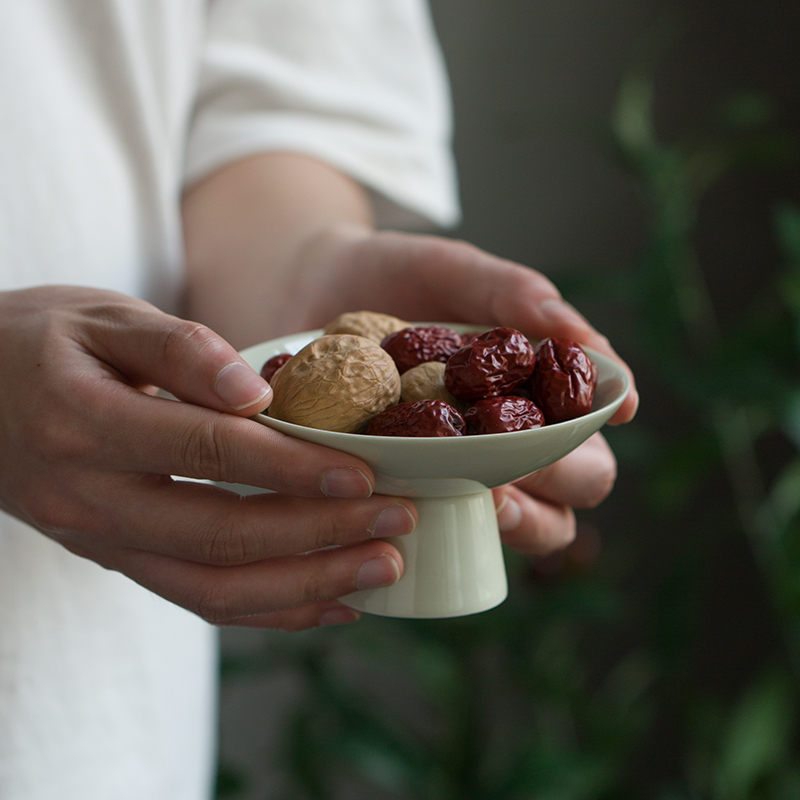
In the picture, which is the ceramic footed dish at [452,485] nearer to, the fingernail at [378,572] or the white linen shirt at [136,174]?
the fingernail at [378,572]

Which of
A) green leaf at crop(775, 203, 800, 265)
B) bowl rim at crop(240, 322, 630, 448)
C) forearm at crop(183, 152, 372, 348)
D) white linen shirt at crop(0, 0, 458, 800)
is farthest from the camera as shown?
green leaf at crop(775, 203, 800, 265)

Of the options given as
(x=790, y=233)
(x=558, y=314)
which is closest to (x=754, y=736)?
(x=790, y=233)

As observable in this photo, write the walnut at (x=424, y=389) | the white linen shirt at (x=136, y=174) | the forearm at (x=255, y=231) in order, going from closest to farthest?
the walnut at (x=424, y=389) → the white linen shirt at (x=136, y=174) → the forearm at (x=255, y=231)

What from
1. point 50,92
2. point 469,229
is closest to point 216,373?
point 50,92

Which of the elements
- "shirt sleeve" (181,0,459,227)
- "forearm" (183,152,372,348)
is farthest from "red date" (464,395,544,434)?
"shirt sleeve" (181,0,459,227)

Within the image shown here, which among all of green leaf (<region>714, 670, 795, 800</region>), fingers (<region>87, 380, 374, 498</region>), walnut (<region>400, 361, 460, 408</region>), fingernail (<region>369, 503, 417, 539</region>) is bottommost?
green leaf (<region>714, 670, 795, 800</region>)

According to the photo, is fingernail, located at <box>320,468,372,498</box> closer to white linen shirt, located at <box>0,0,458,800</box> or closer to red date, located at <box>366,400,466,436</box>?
red date, located at <box>366,400,466,436</box>

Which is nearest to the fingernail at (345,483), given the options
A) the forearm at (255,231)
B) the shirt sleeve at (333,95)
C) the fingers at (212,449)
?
the fingers at (212,449)
